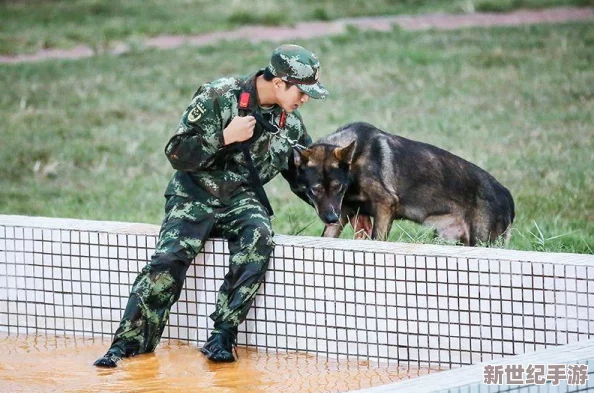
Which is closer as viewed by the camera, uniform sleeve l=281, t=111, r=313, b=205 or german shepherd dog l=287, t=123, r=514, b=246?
uniform sleeve l=281, t=111, r=313, b=205

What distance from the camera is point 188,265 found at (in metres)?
6.81

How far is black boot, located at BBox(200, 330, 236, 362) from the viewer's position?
6.71 m

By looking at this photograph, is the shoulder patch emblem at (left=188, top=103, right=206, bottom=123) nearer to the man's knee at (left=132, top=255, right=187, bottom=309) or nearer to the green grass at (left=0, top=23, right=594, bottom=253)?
the man's knee at (left=132, top=255, right=187, bottom=309)

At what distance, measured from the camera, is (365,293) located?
6.65 meters

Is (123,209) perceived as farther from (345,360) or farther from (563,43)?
(563,43)

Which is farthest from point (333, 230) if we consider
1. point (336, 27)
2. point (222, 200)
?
point (336, 27)

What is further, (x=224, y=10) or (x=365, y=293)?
(x=224, y=10)

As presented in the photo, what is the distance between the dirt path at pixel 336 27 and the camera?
1842cm

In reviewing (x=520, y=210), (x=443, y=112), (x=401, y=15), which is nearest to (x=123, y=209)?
(x=520, y=210)

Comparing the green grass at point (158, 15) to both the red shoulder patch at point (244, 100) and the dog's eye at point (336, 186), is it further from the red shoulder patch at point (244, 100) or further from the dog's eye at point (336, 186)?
the red shoulder patch at point (244, 100)

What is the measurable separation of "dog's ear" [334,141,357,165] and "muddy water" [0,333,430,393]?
1225 mm

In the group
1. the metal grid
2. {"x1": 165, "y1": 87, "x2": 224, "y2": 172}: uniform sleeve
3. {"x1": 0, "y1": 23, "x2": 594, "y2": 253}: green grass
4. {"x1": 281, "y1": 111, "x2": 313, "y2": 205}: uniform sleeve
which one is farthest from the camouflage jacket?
{"x1": 0, "y1": 23, "x2": 594, "y2": 253}: green grass

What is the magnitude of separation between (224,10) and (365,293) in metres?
15.4

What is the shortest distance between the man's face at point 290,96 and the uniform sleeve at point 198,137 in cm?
31
